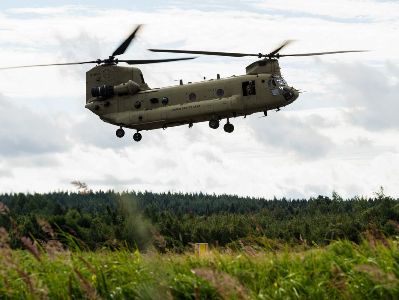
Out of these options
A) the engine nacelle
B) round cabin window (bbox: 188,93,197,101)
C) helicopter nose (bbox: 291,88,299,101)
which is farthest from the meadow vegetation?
the engine nacelle

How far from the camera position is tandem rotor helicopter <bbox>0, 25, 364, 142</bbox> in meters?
46.2

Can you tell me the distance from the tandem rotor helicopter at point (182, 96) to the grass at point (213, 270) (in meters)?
28.1

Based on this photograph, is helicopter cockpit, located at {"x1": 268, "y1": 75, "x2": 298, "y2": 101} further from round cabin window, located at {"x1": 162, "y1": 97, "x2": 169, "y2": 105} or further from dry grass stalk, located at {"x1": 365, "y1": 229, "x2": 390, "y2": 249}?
dry grass stalk, located at {"x1": 365, "y1": 229, "x2": 390, "y2": 249}

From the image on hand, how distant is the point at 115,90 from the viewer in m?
50.3

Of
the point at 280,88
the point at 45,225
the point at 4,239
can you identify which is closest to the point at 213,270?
the point at 45,225

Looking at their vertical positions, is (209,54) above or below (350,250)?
above

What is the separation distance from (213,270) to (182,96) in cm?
3569

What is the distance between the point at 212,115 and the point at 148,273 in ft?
106

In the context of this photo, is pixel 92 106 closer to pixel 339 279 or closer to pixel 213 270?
pixel 339 279

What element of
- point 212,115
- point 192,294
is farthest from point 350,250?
Result: point 212,115

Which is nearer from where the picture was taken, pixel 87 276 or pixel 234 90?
pixel 87 276

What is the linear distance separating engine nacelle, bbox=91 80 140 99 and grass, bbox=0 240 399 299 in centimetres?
3419

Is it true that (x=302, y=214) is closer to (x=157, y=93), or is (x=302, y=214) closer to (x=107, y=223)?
(x=107, y=223)

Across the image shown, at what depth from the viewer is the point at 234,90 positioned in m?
46.6
